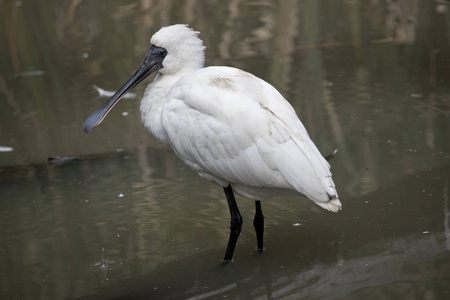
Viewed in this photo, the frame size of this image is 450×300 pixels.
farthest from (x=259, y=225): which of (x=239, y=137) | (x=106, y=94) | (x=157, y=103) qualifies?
(x=106, y=94)

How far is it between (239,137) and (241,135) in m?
0.02

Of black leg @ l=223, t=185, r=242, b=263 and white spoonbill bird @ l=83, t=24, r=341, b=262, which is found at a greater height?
white spoonbill bird @ l=83, t=24, r=341, b=262

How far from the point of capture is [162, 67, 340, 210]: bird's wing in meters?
4.68

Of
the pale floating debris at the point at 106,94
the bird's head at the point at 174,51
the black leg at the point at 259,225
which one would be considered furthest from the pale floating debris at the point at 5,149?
the black leg at the point at 259,225

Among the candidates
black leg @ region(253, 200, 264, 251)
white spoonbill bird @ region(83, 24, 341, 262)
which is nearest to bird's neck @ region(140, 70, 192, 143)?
white spoonbill bird @ region(83, 24, 341, 262)

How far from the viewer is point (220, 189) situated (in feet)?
21.0

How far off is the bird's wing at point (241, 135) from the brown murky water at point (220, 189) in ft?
2.12

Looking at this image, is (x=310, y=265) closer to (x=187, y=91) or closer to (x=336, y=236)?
(x=336, y=236)

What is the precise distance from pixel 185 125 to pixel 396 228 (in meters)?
1.66

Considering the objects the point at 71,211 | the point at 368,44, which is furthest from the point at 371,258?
the point at 368,44

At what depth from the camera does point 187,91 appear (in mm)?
5012

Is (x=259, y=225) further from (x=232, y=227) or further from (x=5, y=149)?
(x=5, y=149)

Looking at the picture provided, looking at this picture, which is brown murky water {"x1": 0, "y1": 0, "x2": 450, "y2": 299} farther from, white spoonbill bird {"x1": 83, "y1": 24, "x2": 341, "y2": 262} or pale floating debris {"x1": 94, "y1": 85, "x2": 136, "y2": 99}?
white spoonbill bird {"x1": 83, "y1": 24, "x2": 341, "y2": 262}

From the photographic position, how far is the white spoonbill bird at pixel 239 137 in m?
4.69
